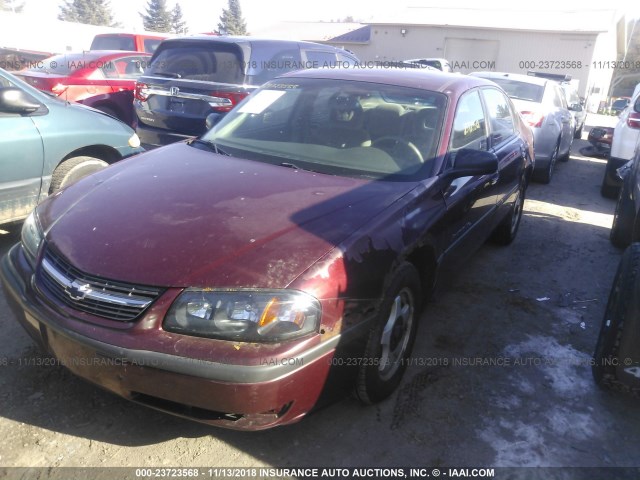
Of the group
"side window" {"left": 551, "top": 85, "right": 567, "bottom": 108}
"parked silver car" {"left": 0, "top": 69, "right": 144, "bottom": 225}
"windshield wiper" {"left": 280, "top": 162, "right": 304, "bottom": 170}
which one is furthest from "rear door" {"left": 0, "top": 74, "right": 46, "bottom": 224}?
"side window" {"left": 551, "top": 85, "right": 567, "bottom": 108}

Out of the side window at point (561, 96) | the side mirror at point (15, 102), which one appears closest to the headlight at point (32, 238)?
the side mirror at point (15, 102)

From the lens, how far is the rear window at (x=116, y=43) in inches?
475

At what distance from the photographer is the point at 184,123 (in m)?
6.05

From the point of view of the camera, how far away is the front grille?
2.15 m

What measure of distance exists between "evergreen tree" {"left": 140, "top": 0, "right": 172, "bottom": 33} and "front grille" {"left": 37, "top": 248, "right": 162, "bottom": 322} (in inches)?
2373

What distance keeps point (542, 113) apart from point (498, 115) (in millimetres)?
3568

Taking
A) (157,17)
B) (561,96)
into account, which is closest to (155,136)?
(561,96)

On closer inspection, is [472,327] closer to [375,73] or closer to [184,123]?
[375,73]

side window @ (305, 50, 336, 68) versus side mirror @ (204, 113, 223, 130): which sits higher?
side window @ (305, 50, 336, 68)

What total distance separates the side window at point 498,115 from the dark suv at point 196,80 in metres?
2.78

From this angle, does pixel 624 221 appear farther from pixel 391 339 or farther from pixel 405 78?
pixel 391 339

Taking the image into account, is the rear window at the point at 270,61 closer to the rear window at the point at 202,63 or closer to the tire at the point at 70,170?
the rear window at the point at 202,63

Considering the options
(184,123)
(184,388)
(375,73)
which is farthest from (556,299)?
(184,123)

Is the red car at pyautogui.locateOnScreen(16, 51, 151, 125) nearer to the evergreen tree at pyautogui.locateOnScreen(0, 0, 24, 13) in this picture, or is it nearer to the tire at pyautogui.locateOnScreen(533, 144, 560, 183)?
the tire at pyautogui.locateOnScreen(533, 144, 560, 183)
